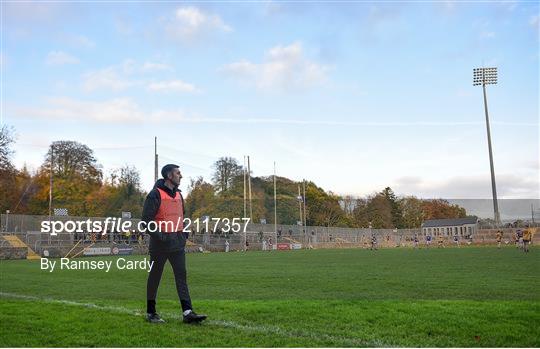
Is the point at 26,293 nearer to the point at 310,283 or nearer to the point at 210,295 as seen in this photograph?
the point at 210,295

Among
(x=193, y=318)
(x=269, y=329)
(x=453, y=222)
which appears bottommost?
(x=269, y=329)

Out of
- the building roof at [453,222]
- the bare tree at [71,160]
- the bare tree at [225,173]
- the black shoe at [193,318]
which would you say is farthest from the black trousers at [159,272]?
the building roof at [453,222]

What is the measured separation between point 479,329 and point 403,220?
387 ft

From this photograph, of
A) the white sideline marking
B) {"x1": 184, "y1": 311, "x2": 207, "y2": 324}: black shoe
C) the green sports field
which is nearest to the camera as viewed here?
the white sideline marking

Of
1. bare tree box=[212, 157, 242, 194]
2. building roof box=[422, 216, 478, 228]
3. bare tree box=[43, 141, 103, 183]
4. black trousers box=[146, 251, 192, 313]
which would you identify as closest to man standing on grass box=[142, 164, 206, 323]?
black trousers box=[146, 251, 192, 313]

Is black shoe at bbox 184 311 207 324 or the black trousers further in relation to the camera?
the black trousers

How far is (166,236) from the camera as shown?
7.32 metres

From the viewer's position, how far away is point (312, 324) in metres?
7.15

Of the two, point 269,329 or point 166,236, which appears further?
point 166,236

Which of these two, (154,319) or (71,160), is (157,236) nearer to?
(154,319)

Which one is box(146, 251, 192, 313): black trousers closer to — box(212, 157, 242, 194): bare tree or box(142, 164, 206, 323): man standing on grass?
box(142, 164, 206, 323): man standing on grass

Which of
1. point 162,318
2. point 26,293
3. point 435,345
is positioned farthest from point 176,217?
point 26,293

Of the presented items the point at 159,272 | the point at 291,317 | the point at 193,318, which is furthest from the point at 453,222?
the point at 193,318

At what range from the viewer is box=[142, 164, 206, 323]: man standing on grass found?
7.30 meters
